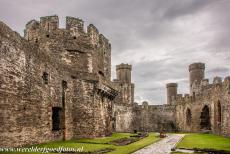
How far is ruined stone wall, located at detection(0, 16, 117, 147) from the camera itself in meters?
14.5

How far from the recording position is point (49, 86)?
19000mm

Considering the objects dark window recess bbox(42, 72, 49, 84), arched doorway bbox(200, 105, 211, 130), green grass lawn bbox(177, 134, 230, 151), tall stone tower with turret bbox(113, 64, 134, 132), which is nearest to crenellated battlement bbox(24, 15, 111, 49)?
dark window recess bbox(42, 72, 49, 84)

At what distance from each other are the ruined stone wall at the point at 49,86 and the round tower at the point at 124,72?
25858 millimetres

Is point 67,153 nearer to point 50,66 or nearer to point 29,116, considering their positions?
point 29,116

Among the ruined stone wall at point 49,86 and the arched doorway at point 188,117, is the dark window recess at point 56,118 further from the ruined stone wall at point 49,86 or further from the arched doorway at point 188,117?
the arched doorway at point 188,117

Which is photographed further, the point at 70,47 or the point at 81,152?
the point at 70,47

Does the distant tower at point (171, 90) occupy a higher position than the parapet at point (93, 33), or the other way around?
the parapet at point (93, 33)

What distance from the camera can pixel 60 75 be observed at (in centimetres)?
2075

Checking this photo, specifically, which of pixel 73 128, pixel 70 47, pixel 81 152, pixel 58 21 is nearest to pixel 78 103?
pixel 73 128

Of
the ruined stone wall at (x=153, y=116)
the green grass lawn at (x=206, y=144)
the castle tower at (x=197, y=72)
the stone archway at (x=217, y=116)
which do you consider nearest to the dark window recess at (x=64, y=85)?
the green grass lawn at (x=206, y=144)

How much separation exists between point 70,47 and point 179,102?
25655 millimetres

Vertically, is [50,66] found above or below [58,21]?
below

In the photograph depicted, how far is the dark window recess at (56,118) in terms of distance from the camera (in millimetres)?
20247

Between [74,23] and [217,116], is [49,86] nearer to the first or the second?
[74,23]
